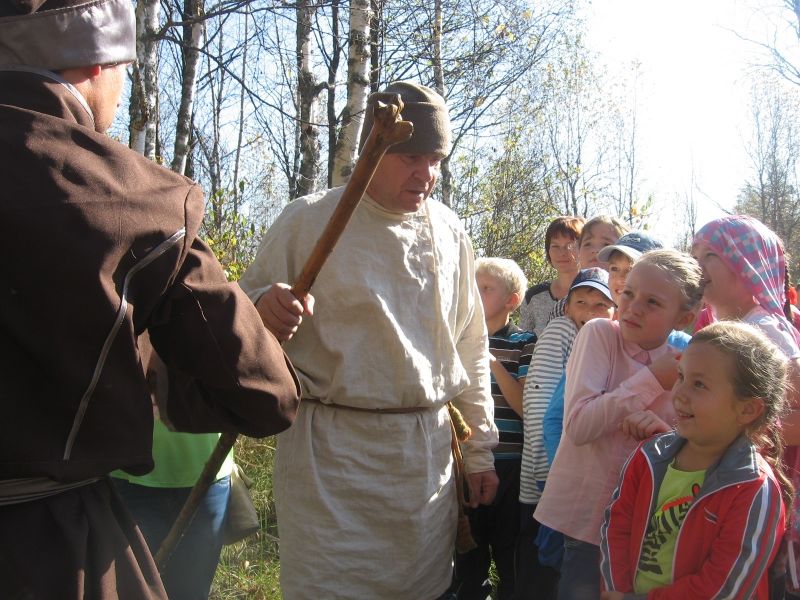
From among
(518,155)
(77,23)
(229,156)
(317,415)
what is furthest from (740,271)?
(229,156)

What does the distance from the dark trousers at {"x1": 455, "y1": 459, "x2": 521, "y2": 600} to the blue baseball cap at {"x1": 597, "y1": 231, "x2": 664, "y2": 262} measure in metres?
1.03

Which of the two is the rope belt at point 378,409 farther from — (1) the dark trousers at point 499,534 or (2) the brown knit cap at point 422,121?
(1) the dark trousers at point 499,534

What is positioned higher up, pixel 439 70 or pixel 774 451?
pixel 439 70

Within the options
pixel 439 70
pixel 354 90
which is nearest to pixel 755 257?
pixel 354 90

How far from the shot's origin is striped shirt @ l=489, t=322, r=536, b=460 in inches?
138

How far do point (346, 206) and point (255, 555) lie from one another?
129 inches

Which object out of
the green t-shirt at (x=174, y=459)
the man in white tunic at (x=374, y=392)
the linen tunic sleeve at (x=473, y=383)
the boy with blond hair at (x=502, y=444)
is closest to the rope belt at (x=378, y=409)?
the man in white tunic at (x=374, y=392)

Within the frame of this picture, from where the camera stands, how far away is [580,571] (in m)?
2.60

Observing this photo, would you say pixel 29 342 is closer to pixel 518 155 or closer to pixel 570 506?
pixel 570 506

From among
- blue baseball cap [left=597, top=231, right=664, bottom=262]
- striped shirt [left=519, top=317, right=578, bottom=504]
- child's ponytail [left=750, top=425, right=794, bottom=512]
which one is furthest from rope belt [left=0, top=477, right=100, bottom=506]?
blue baseball cap [left=597, top=231, right=664, bottom=262]

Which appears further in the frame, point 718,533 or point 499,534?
point 499,534

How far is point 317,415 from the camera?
2.39m

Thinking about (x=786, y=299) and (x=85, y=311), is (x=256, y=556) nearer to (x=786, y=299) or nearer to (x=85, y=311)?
(x=786, y=299)

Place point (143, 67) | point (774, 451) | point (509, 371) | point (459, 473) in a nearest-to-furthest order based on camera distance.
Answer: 1. point (774, 451)
2. point (459, 473)
3. point (509, 371)
4. point (143, 67)
